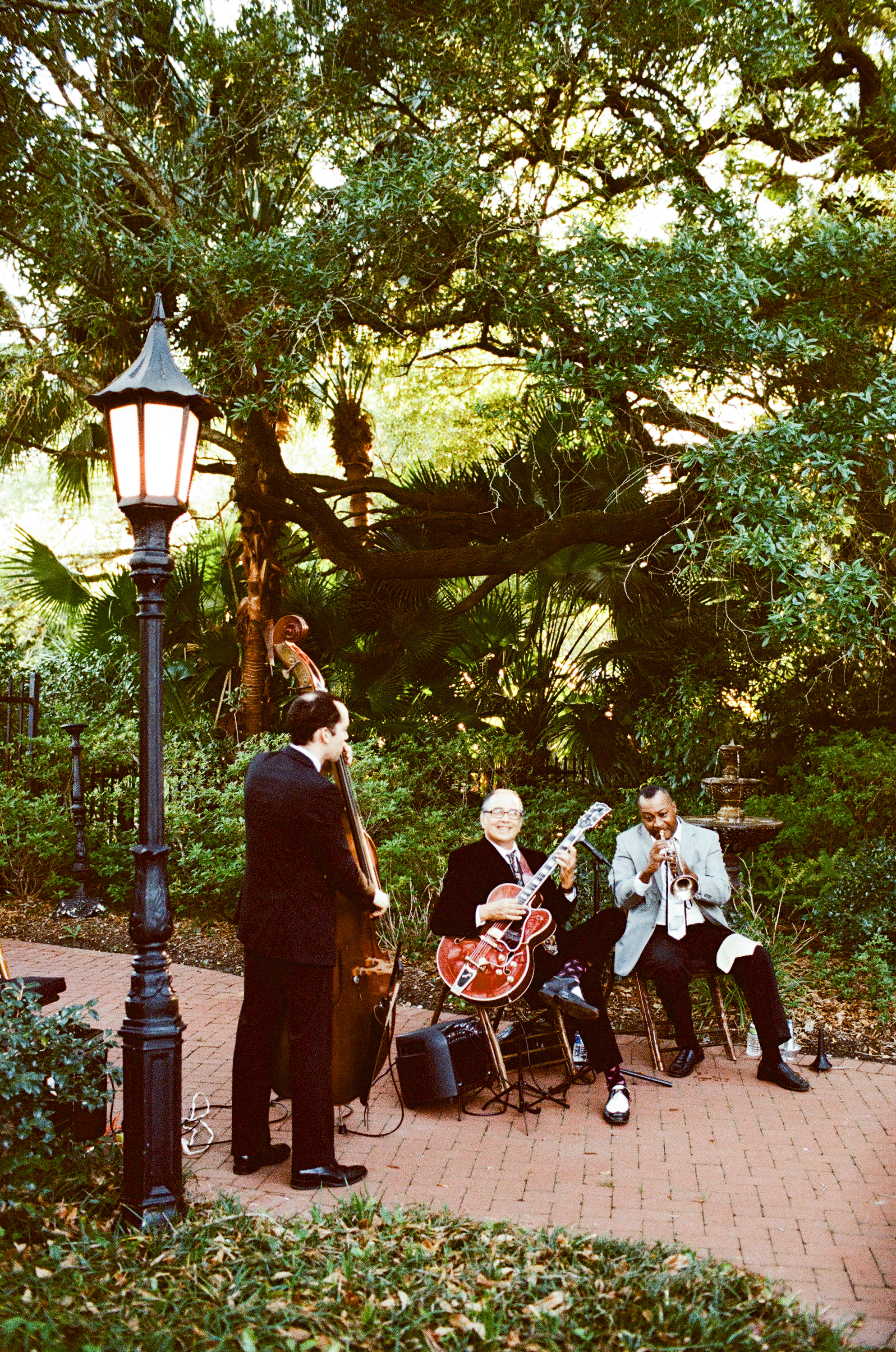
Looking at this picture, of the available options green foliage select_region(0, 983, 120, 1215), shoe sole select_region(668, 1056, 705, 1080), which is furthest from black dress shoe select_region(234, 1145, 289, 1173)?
shoe sole select_region(668, 1056, 705, 1080)

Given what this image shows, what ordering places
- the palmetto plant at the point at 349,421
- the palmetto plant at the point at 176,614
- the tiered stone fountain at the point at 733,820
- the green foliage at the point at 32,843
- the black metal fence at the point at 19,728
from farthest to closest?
the palmetto plant at the point at 349,421
the palmetto plant at the point at 176,614
the black metal fence at the point at 19,728
the green foliage at the point at 32,843
the tiered stone fountain at the point at 733,820

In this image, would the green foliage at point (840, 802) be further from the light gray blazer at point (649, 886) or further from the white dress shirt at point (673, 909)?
the white dress shirt at point (673, 909)

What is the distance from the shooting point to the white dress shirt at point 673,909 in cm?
571

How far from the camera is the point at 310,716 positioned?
431 centimetres

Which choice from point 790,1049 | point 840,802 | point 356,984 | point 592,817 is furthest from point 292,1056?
point 840,802

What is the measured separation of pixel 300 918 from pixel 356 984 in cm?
47

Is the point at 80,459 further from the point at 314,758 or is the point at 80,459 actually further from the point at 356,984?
the point at 356,984

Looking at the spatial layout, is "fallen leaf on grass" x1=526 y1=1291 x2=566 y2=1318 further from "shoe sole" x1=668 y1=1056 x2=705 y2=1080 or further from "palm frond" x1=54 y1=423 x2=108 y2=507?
"palm frond" x1=54 y1=423 x2=108 y2=507

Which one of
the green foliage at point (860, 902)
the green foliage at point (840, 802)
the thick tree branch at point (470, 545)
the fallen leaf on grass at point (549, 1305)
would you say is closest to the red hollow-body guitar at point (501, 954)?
the fallen leaf on grass at point (549, 1305)

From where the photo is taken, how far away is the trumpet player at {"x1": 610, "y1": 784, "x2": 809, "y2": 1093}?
5520 mm

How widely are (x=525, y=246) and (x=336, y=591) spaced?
13.6 feet

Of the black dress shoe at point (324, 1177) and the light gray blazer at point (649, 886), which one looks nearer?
the black dress shoe at point (324, 1177)

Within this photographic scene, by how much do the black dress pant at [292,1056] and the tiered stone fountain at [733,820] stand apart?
3.29 m

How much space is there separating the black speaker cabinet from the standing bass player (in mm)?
803
